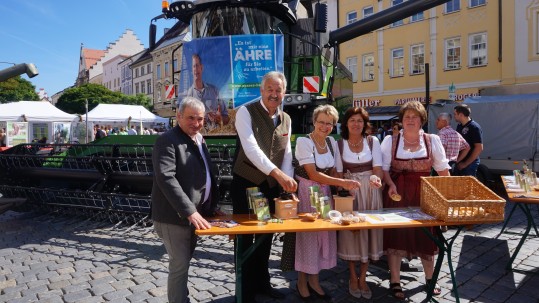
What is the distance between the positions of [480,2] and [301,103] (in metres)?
19.5

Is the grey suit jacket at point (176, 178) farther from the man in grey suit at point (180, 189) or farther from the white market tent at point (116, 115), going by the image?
the white market tent at point (116, 115)

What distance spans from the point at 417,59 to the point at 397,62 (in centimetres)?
132

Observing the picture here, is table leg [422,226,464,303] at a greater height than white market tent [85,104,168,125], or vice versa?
white market tent [85,104,168,125]

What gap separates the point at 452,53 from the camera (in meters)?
22.5

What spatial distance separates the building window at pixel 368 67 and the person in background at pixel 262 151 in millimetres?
24263

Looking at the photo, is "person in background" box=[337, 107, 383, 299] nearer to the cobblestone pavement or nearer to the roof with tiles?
the cobblestone pavement

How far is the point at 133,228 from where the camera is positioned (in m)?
5.90

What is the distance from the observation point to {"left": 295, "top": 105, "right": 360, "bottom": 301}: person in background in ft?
10.8

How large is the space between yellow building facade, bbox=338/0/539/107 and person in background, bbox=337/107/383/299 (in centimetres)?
1506

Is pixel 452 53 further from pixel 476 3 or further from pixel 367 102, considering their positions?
pixel 367 102

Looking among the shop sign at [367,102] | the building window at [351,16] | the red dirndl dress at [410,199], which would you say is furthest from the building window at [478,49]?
the red dirndl dress at [410,199]

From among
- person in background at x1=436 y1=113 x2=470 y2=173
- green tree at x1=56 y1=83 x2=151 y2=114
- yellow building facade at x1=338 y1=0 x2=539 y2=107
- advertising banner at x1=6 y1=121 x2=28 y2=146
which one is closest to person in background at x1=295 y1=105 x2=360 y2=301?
person in background at x1=436 y1=113 x2=470 y2=173

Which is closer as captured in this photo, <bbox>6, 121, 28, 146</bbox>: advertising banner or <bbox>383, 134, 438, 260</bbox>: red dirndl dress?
<bbox>383, 134, 438, 260</bbox>: red dirndl dress

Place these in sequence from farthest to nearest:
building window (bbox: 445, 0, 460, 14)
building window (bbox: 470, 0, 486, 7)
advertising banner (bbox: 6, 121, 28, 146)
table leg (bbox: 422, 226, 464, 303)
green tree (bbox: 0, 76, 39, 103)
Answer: green tree (bbox: 0, 76, 39, 103), building window (bbox: 445, 0, 460, 14), building window (bbox: 470, 0, 486, 7), advertising banner (bbox: 6, 121, 28, 146), table leg (bbox: 422, 226, 464, 303)
